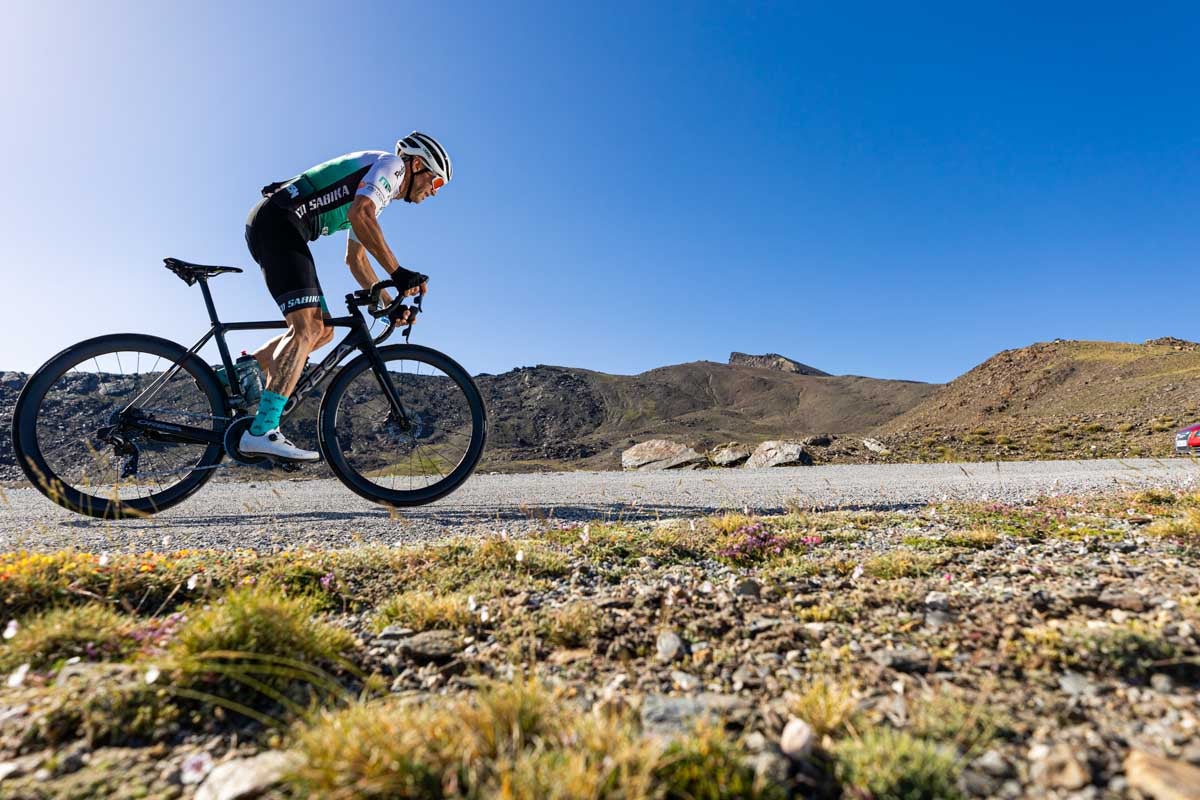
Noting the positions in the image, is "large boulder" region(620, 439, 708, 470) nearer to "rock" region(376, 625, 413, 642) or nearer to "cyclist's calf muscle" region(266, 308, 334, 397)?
"cyclist's calf muscle" region(266, 308, 334, 397)

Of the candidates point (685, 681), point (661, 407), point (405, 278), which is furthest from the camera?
point (661, 407)

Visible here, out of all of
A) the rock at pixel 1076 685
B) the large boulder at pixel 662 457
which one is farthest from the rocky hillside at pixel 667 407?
the rock at pixel 1076 685

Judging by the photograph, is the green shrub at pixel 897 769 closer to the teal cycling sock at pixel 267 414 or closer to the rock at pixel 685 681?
the rock at pixel 685 681

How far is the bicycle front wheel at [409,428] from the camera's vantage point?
5.27 metres

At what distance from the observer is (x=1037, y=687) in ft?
5.20

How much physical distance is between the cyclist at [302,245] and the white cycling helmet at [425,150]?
Result: 0.17 metres

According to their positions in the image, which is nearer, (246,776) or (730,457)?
(246,776)

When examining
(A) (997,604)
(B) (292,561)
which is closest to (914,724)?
(A) (997,604)

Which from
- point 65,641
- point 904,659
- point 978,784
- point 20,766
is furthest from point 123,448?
point 978,784

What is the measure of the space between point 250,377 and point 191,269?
1.05 m

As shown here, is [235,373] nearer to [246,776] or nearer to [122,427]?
[122,427]

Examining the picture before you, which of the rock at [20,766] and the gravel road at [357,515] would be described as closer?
the rock at [20,766]

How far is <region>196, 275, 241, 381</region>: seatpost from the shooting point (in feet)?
16.6

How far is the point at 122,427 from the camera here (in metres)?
4.86
